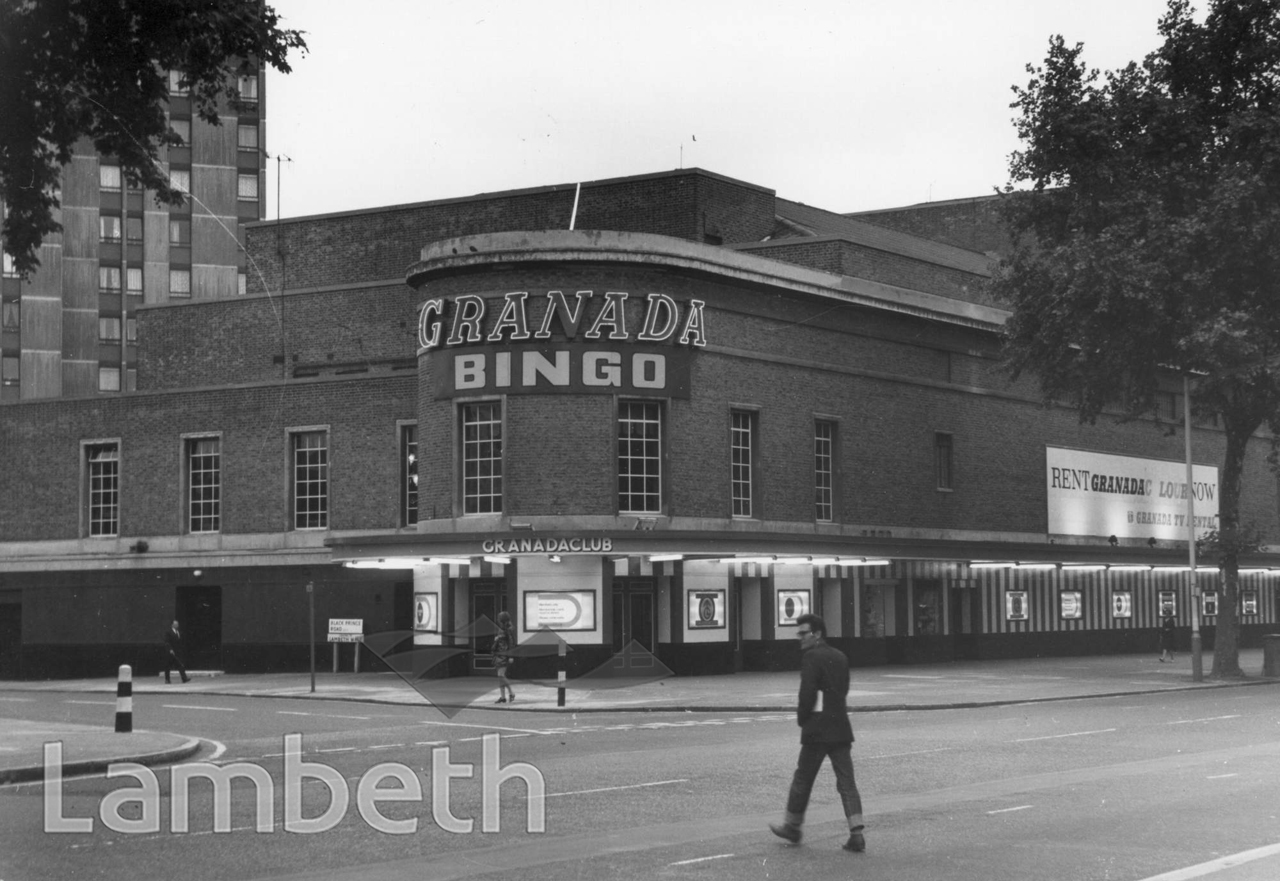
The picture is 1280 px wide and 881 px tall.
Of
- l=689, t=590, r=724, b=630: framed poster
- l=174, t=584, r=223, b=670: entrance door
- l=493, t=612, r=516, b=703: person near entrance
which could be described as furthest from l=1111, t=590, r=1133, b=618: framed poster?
l=493, t=612, r=516, b=703: person near entrance

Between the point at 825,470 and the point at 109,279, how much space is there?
2400 inches

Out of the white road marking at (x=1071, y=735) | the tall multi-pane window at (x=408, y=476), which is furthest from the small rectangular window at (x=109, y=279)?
the white road marking at (x=1071, y=735)

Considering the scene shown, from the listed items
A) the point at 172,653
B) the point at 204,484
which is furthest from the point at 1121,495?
the point at 172,653

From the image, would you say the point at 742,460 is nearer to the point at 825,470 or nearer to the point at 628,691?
the point at 825,470

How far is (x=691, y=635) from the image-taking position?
43219 mm

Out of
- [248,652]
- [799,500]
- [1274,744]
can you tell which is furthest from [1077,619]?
[1274,744]

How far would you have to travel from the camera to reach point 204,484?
167ft

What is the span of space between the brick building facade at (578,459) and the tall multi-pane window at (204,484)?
10 cm

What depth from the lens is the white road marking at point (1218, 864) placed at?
1160 cm

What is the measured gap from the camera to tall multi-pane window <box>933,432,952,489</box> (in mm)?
52750

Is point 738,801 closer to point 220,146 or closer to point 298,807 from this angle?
point 298,807

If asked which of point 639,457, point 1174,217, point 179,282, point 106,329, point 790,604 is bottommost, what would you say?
point 790,604

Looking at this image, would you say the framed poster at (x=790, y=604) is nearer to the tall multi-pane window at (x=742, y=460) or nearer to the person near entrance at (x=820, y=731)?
the tall multi-pane window at (x=742, y=460)

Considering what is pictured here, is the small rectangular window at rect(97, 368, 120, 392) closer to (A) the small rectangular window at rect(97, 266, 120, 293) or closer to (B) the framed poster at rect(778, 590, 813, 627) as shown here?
(A) the small rectangular window at rect(97, 266, 120, 293)
